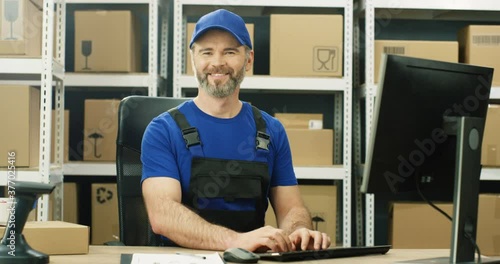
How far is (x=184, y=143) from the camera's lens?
1.84 meters

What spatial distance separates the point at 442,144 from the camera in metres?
1.36

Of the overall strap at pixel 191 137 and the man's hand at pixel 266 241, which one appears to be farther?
the overall strap at pixel 191 137

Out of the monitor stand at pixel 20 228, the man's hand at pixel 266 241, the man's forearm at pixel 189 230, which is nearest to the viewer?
the monitor stand at pixel 20 228

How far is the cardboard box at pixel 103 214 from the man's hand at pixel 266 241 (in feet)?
5.34

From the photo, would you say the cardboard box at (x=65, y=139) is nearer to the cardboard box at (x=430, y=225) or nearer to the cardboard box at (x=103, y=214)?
the cardboard box at (x=103, y=214)

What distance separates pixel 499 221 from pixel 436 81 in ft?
6.16

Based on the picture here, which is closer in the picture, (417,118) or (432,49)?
(417,118)

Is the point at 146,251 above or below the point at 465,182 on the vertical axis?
below

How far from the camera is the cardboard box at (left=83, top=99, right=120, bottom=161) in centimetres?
298

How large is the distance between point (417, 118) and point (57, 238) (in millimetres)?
746

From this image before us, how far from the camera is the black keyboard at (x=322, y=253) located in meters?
1.32

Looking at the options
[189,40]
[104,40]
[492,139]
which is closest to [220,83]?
[189,40]

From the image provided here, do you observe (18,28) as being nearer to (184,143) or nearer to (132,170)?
(132,170)

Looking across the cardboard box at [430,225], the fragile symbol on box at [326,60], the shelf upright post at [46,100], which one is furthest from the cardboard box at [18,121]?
the cardboard box at [430,225]
